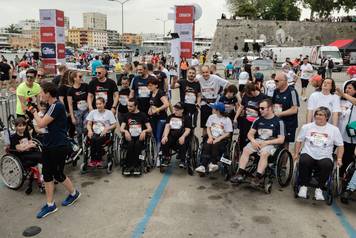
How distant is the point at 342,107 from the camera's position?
492 cm

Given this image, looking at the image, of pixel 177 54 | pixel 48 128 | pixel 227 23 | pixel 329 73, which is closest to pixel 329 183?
pixel 48 128

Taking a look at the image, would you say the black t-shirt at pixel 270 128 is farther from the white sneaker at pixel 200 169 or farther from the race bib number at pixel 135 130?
the race bib number at pixel 135 130

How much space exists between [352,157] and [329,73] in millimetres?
19079

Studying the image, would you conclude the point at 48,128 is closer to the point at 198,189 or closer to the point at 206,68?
the point at 198,189

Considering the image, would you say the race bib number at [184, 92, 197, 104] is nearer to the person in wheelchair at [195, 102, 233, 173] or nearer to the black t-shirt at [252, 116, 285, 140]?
the person in wheelchair at [195, 102, 233, 173]

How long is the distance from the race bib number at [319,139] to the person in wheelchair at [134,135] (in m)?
2.47

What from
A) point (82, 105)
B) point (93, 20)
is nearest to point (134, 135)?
point (82, 105)

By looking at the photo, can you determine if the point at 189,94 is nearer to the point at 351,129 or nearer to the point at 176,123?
the point at 176,123

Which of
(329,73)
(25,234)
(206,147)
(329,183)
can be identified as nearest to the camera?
(25,234)

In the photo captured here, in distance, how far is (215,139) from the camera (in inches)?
207

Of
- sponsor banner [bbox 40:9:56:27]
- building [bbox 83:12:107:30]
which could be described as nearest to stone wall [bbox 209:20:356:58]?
sponsor banner [bbox 40:9:56:27]

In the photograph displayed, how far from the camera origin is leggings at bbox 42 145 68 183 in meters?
3.92

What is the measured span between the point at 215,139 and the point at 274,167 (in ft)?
3.29

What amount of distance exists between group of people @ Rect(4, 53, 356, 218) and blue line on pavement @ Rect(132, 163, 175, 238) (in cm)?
30
